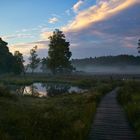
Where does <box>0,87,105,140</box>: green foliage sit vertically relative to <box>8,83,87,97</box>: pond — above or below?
above

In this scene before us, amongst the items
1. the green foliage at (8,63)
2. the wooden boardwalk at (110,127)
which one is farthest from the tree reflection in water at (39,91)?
the green foliage at (8,63)

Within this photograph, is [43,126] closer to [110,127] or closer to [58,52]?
[110,127]

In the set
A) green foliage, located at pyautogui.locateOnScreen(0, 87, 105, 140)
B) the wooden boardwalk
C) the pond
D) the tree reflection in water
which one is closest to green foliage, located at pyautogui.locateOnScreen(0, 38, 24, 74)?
the tree reflection in water

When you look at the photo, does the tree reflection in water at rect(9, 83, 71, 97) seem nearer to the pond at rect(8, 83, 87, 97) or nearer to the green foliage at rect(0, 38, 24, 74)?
the pond at rect(8, 83, 87, 97)

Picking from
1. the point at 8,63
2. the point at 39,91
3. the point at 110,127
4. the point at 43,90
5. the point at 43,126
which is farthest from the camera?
the point at 8,63

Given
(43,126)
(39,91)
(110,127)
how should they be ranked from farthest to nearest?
(39,91)
(110,127)
(43,126)

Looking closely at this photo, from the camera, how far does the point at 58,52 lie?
361ft

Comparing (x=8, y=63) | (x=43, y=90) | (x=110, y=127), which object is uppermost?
(x=8, y=63)

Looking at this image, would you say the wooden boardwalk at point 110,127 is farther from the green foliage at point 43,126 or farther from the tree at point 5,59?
the tree at point 5,59

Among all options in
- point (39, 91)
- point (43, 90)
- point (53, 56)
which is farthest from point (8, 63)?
point (39, 91)

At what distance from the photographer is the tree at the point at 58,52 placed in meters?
110

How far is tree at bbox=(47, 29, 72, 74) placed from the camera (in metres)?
110

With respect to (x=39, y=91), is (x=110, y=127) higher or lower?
higher

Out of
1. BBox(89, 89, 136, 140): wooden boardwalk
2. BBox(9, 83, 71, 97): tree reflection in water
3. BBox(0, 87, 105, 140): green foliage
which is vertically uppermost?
BBox(0, 87, 105, 140): green foliage
